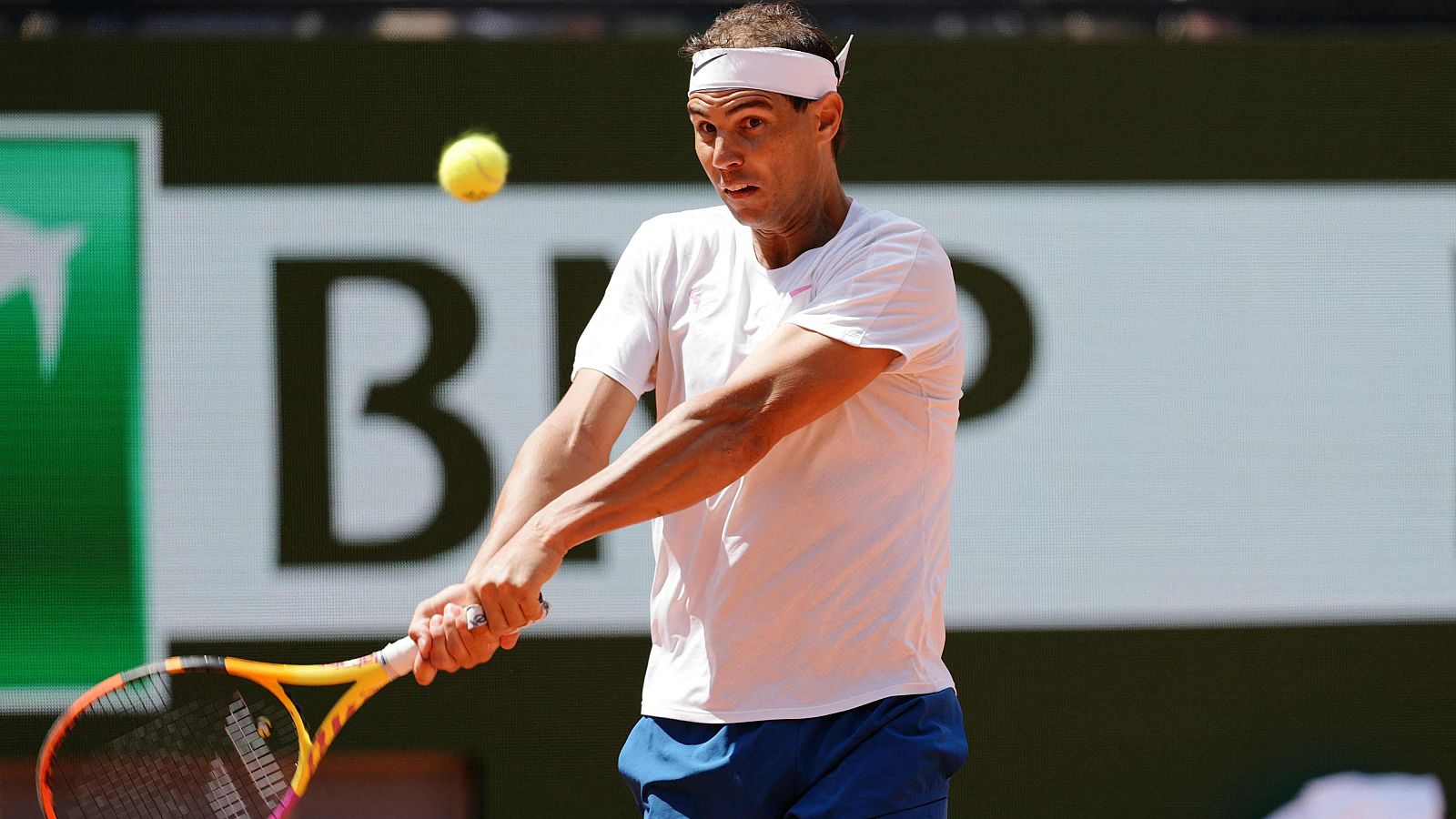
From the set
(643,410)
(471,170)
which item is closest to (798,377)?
(471,170)

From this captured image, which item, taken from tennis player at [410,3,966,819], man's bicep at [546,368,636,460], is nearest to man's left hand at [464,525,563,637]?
tennis player at [410,3,966,819]

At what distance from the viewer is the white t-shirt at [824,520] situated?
2.24 m

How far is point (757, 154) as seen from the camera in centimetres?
230

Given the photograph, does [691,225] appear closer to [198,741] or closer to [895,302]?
[895,302]

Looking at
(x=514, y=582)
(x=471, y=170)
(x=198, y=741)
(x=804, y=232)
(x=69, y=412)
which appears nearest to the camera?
(x=514, y=582)

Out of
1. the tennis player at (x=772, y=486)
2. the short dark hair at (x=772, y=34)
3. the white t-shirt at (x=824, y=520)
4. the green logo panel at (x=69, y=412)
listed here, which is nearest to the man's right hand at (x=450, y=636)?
the tennis player at (x=772, y=486)

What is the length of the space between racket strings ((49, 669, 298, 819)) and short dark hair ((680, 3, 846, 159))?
1.14m

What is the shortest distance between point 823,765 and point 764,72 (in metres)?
0.94

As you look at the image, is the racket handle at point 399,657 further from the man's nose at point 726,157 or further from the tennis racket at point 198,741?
the man's nose at point 726,157

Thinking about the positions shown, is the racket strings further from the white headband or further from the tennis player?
the white headband

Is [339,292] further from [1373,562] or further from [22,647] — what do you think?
[1373,562]

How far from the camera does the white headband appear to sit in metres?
2.31

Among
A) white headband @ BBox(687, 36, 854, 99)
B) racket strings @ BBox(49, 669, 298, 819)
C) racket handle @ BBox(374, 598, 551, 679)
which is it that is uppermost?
white headband @ BBox(687, 36, 854, 99)

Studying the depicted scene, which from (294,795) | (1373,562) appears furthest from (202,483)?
(1373,562)
